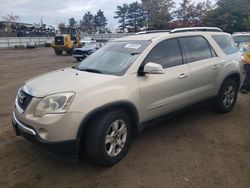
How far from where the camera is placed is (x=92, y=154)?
11.2 feet

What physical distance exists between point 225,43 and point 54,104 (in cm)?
402

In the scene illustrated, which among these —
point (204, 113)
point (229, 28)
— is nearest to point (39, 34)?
point (229, 28)

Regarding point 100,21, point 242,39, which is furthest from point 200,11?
point 100,21

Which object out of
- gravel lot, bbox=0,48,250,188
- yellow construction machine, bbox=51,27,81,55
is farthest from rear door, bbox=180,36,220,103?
yellow construction machine, bbox=51,27,81,55

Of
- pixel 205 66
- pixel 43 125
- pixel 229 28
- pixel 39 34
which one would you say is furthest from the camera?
pixel 39 34

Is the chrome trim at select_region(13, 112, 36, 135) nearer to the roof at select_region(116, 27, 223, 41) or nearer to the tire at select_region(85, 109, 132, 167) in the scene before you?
the tire at select_region(85, 109, 132, 167)

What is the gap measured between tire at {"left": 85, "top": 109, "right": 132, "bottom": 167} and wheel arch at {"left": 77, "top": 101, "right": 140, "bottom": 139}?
6cm

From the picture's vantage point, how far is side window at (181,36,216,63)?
475 centimetres

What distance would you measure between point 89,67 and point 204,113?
2820 millimetres

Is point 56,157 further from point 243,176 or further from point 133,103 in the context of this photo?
point 243,176

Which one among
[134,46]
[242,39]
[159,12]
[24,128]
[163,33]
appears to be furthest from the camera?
[159,12]

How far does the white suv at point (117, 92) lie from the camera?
3223 mm

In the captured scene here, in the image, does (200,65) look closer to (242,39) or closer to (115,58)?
(115,58)

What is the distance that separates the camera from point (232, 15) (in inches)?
1260
